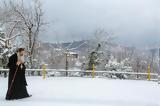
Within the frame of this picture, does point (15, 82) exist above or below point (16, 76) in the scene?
below

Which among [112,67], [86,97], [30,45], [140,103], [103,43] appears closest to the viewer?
[140,103]

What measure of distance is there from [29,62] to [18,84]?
991 inches

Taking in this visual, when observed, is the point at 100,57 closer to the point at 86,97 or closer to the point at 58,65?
the point at 58,65

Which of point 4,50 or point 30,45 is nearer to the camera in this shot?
point 4,50

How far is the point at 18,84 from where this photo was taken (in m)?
12.4

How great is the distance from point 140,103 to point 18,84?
427cm

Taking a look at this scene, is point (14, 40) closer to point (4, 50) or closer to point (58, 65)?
point (4, 50)

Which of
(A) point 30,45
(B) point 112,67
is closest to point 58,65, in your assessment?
(B) point 112,67

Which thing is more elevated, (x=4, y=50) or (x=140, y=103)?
(x=4, y=50)

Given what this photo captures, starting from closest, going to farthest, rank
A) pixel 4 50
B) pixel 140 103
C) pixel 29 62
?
pixel 140 103
pixel 4 50
pixel 29 62

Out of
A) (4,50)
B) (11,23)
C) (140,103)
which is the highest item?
(11,23)

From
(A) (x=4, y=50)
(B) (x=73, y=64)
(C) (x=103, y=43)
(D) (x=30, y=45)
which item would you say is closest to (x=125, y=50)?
(B) (x=73, y=64)

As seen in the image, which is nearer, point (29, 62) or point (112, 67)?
point (29, 62)

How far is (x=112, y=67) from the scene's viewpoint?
Answer: 4853 centimetres
